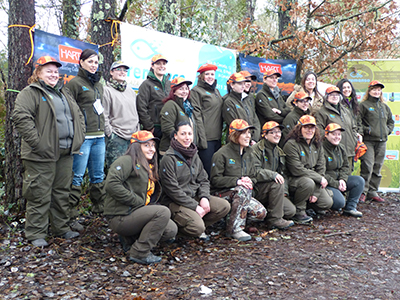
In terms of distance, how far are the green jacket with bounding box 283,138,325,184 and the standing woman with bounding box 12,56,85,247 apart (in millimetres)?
3309

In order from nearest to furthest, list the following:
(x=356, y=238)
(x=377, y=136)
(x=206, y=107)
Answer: (x=356, y=238)
(x=206, y=107)
(x=377, y=136)

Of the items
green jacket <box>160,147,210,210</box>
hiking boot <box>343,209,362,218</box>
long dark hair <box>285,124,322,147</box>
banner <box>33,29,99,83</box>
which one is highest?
banner <box>33,29,99,83</box>

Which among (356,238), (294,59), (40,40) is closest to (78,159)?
(40,40)

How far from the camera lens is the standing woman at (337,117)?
6.76m

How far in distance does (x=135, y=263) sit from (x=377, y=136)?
583 centimetres

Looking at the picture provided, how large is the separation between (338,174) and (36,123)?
4988mm

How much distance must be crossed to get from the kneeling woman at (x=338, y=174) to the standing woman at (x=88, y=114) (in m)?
3.84

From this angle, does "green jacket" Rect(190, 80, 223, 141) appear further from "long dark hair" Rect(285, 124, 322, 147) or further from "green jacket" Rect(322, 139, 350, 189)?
"green jacket" Rect(322, 139, 350, 189)

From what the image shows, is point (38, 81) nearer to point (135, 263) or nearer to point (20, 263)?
point (20, 263)

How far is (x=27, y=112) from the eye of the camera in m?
4.17

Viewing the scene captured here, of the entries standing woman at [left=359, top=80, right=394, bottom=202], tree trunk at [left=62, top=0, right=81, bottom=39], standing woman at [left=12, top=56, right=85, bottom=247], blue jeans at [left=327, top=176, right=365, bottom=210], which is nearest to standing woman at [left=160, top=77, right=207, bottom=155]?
standing woman at [left=12, top=56, right=85, bottom=247]

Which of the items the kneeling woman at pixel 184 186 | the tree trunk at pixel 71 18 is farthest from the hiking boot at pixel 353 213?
the tree trunk at pixel 71 18

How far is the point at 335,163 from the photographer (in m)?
6.47

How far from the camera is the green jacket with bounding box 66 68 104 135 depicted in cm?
485
